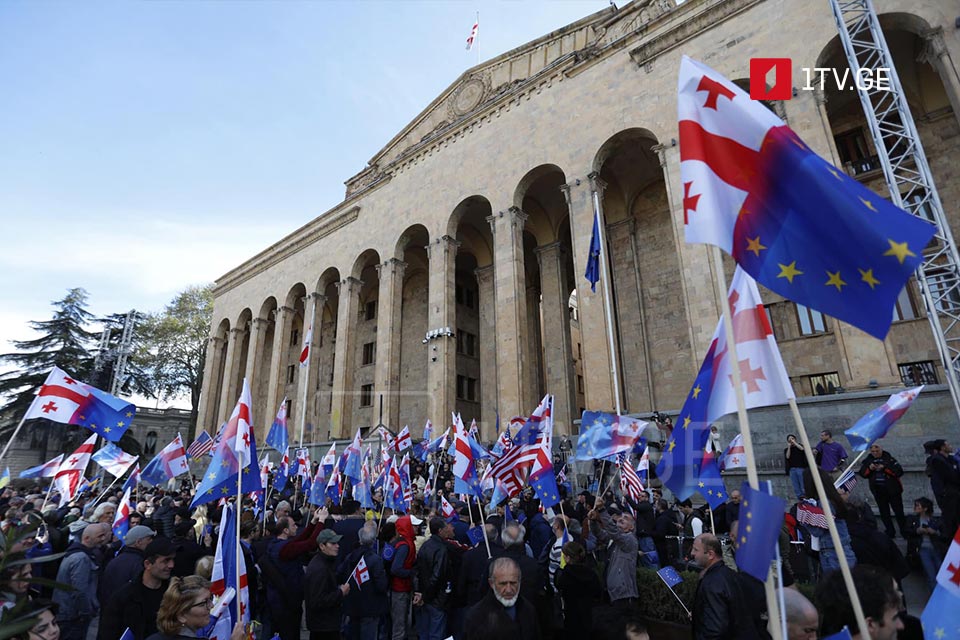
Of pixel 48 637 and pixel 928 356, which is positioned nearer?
pixel 48 637

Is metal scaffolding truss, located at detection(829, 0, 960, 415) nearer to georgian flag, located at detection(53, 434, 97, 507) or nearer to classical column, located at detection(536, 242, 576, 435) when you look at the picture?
classical column, located at detection(536, 242, 576, 435)

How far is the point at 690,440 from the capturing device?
399 cm

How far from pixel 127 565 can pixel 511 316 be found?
16711mm

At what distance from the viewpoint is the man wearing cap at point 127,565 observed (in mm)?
4786

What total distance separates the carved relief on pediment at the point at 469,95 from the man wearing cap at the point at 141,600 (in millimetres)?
25183

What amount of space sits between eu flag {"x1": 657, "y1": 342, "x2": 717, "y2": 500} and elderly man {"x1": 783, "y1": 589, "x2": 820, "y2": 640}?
123 centimetres

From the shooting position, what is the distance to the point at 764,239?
3104 millimetres

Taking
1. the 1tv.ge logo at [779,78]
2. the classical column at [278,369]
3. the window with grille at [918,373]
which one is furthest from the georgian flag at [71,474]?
the window with grille at [918,373]

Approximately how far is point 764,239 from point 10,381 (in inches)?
1830

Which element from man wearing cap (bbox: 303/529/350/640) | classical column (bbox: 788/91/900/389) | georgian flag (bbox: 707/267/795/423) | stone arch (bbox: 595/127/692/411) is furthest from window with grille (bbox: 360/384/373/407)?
georgian flag (bbox: 707/267/795/423)

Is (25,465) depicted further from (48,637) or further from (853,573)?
(853,573)

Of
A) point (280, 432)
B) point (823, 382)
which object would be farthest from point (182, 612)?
point (823, 382)

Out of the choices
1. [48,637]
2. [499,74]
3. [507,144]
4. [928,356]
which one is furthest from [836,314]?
[499,74]

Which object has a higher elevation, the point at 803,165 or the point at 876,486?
the point at 803,165
